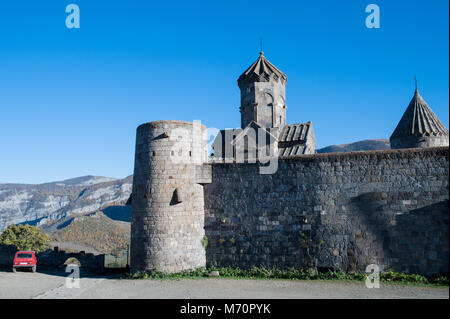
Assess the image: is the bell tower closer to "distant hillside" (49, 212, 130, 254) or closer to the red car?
the red car

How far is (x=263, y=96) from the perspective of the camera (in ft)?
93.6

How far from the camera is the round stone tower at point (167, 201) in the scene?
1473 centimetres

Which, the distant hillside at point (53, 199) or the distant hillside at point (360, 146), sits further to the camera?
the distant hillside at point (360, 146)

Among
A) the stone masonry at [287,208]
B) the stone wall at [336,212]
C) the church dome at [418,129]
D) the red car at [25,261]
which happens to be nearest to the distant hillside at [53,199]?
the red car at [25,261]

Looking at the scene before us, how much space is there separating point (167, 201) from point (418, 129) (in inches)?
716

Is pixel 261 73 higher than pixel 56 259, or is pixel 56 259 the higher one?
pixel 261 73

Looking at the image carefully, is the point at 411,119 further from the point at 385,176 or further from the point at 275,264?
the point at 275,264

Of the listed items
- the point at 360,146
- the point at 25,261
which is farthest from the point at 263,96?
the point at 360,146

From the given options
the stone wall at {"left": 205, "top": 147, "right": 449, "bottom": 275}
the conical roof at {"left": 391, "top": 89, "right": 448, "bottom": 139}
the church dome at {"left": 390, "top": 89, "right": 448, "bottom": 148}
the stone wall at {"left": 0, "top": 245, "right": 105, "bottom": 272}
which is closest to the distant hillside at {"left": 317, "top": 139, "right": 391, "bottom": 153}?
the conical roof at {"left": 391, "top": 89, "right": 448, "bottom": 139}

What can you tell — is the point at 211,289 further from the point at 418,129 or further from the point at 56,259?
the point at 418,129

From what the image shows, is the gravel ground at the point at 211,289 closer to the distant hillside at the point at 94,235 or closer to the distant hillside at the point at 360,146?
the distant hillside at the point at 94,235

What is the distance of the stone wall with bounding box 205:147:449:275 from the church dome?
12.0 metres

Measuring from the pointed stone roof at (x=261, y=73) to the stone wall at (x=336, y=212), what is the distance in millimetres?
14559

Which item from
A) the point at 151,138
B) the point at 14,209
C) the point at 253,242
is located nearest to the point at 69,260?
the point at 151,138
